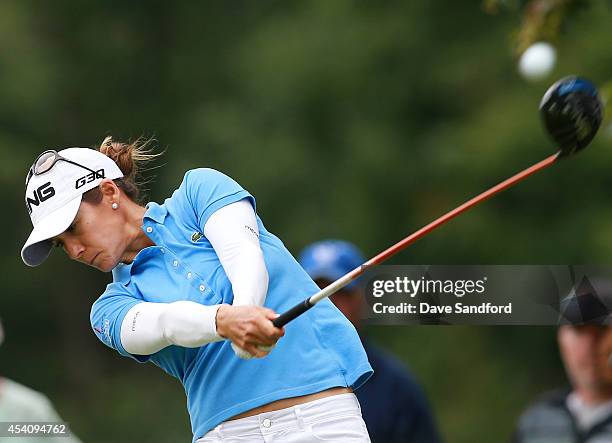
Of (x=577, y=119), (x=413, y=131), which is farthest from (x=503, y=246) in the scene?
(x=577, y=119)

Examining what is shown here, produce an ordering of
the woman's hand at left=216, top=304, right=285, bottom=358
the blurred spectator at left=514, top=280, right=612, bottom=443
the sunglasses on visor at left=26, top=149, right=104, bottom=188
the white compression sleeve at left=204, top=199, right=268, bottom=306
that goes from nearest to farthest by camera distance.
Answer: the woman's hand at left=216, top=304, right=285, bottom=358, the white compression sleeve at left=204, top=199, right=268, bottom=306, the sunglasses on visor at left=26, top=149, right=104, bottom=188, the blurred spectator at left=514, top=280, right=612, bottom=443

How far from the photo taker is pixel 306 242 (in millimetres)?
14641

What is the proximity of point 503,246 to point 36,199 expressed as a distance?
10402mm

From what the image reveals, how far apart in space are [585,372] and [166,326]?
203 centimetres

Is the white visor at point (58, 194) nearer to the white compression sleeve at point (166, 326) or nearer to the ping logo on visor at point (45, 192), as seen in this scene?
the ping logo on visor at point (45, 192)

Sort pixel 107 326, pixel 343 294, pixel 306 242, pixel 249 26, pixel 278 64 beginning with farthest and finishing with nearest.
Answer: pixel 249 26
pixel 278 64
pixel 306 242
pixel 343 294
pixel 107 326

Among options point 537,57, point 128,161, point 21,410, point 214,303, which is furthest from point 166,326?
point 537,57

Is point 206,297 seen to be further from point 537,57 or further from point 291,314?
point 537,57

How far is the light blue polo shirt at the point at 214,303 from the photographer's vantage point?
414cm

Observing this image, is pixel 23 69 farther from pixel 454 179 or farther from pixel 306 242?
pixel 454 179

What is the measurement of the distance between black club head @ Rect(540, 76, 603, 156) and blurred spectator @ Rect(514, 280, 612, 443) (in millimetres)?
1247

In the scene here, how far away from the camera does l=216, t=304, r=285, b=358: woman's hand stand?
3.85 m

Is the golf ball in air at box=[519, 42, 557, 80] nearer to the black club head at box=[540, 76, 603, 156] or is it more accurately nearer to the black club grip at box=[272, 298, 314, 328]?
the black club head at box=[540, 76, 603, 156]

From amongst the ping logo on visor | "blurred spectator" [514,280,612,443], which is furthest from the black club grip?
"blurred spectator" [514,280,612,443]
